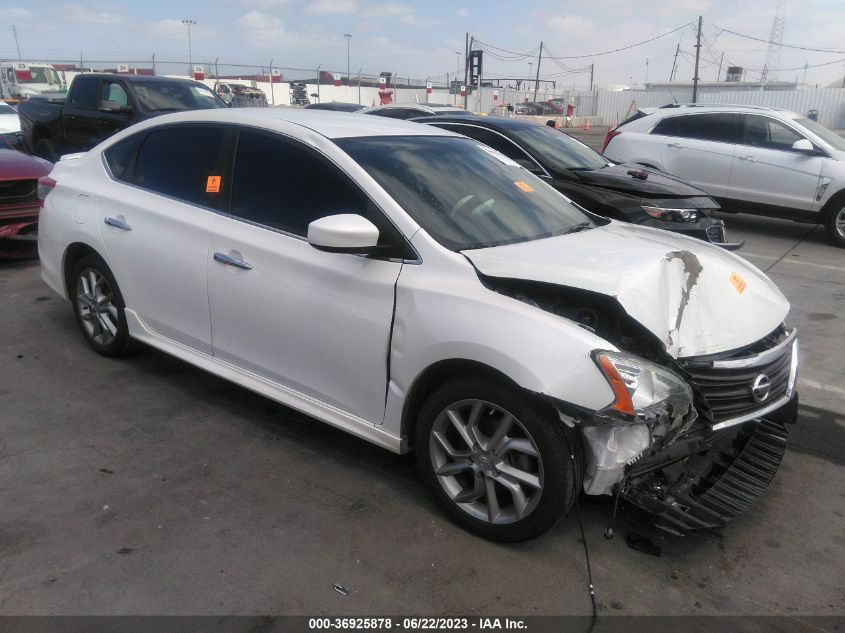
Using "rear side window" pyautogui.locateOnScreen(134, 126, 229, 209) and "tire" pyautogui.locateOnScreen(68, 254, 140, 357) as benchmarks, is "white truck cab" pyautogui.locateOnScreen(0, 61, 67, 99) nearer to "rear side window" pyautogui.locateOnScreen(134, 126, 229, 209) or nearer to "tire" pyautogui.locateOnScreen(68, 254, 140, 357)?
"tire" pyautogui.locateOnScreen(68, 254, 140, 357)

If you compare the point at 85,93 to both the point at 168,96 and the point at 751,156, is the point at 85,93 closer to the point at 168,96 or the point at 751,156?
the point at 168,96

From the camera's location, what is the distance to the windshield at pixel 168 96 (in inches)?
407

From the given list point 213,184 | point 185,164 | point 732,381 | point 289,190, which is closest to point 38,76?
point 185,164

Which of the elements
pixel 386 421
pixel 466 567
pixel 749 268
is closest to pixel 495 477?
pixel 466 567

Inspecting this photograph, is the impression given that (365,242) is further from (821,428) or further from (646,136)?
(646,136)

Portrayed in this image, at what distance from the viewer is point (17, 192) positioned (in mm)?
7172

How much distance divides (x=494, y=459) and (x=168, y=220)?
2405 millimetres

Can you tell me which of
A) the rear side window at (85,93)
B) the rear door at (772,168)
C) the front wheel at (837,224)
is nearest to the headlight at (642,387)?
the front wheel at (837,224)

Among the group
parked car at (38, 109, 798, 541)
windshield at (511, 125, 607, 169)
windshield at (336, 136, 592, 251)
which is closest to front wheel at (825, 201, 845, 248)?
windshield at (511, 125, 607, 169)

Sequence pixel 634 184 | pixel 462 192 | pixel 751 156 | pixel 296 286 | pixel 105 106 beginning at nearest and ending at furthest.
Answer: pixel 296 286
pixel 462 192
pixel 634 184
pixel 751 156
pixel 105 106

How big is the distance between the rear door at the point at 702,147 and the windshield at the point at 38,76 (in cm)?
2779

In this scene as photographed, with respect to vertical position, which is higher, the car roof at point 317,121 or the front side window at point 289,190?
the car roof at point 317,121

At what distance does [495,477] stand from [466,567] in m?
0.38

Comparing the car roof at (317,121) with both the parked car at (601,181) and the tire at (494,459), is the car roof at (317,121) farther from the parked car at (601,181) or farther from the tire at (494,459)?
the parked car at (601,181)
